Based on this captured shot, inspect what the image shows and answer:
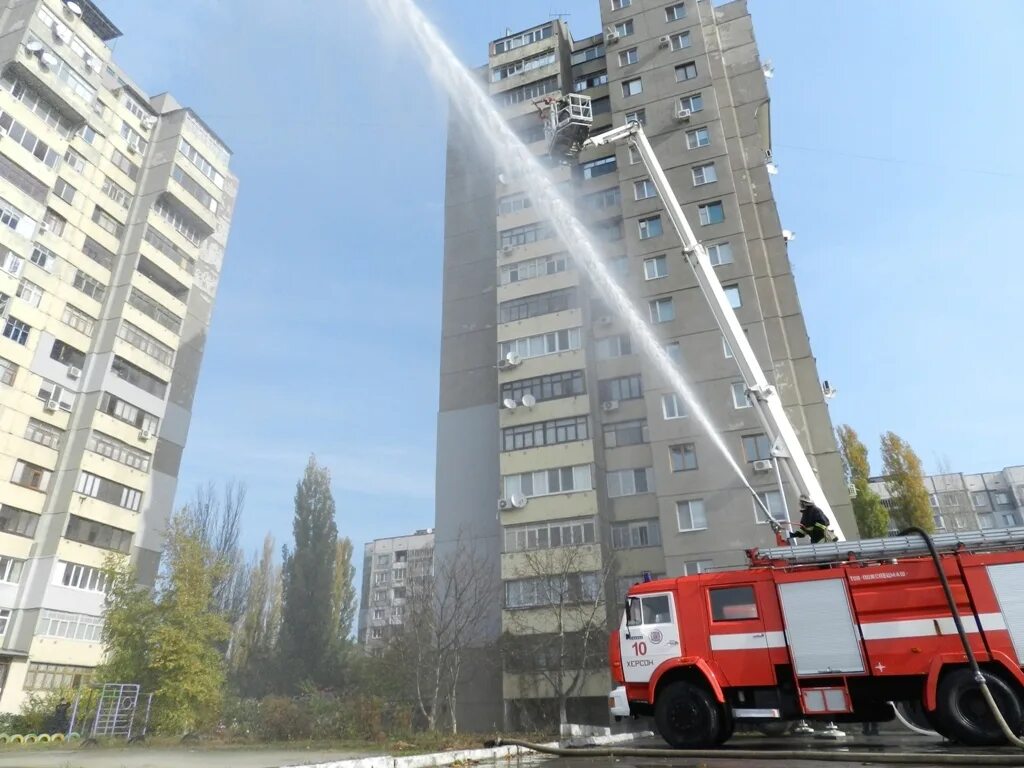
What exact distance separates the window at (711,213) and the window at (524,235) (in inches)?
364

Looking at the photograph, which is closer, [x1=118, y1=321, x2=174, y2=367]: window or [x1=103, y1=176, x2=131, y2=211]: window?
[x1=118, y1=321, x2=174, y2=367]: window

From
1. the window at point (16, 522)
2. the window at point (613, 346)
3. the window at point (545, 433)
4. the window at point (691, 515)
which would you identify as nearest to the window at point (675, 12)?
the window at point (613, 346)

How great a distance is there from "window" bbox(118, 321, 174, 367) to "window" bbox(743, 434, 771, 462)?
3953cm

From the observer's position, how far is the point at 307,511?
56094 millimetres

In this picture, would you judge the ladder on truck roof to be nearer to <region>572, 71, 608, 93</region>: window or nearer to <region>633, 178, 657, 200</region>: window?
<region>633, 178, 657, 200</region>: window

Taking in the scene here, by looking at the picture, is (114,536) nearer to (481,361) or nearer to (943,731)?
(481,361)

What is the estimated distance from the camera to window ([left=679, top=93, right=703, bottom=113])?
4069cm

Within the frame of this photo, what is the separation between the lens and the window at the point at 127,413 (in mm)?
41775

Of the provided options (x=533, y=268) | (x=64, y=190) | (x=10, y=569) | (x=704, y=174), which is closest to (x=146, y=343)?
(x=64, y=190)

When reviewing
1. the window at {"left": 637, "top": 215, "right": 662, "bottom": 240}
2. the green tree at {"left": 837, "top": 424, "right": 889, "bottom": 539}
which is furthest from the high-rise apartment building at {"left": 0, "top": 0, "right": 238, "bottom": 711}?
the green tree at {"left": 837, "top": 424, "right": 889, "bottom": 539}

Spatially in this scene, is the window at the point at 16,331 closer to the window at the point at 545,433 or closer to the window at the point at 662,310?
the window at the point at 545,433

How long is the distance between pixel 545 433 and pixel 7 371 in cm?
3084

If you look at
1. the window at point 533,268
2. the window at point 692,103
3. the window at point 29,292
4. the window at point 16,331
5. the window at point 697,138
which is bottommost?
the window at point 16,331

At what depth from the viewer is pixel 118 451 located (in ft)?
138
